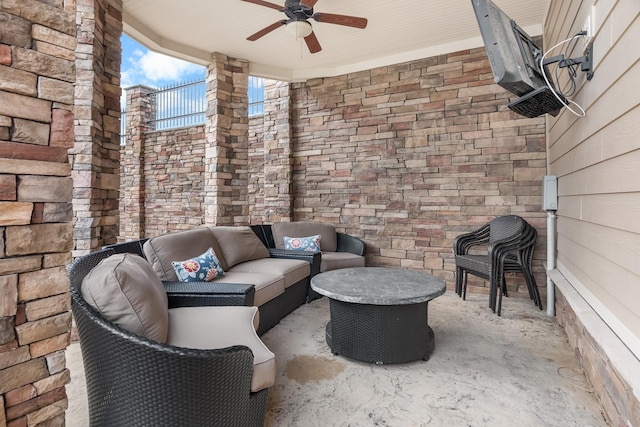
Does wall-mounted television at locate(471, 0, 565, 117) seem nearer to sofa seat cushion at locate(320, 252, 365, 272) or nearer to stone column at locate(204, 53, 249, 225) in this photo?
sofa seat cushion at locate(320, 252, 365, 272)


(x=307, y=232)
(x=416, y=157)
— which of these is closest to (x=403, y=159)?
(x=416, y=157)

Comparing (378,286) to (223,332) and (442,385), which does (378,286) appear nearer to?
(442,385)

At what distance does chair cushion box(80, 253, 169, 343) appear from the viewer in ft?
4.43

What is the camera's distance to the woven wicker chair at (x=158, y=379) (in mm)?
1188

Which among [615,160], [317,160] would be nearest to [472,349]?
[615,160]

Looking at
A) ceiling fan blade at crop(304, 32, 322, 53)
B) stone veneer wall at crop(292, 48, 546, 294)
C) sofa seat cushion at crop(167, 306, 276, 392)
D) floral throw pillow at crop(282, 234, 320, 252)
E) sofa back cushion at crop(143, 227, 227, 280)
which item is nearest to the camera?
sofa seat cushion at crop(167, 306, 276, 392)

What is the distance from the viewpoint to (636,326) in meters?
1.35

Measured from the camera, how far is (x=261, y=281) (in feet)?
9.04

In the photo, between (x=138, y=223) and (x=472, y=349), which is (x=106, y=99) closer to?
(x=472, y=349)

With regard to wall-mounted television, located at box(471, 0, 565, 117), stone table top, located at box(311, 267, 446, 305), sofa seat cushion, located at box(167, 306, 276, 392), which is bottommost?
sofa seat cushion, located at box(167, 306, 276, 392)

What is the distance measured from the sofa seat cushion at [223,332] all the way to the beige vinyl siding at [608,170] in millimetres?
1538

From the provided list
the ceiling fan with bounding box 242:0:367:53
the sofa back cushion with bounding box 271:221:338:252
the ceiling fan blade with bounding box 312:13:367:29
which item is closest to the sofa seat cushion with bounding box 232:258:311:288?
the sofa back cushion with bounding box 271:221:338:252

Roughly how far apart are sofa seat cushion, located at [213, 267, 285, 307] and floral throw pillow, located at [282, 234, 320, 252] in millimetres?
1113

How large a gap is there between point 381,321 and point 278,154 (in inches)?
142
